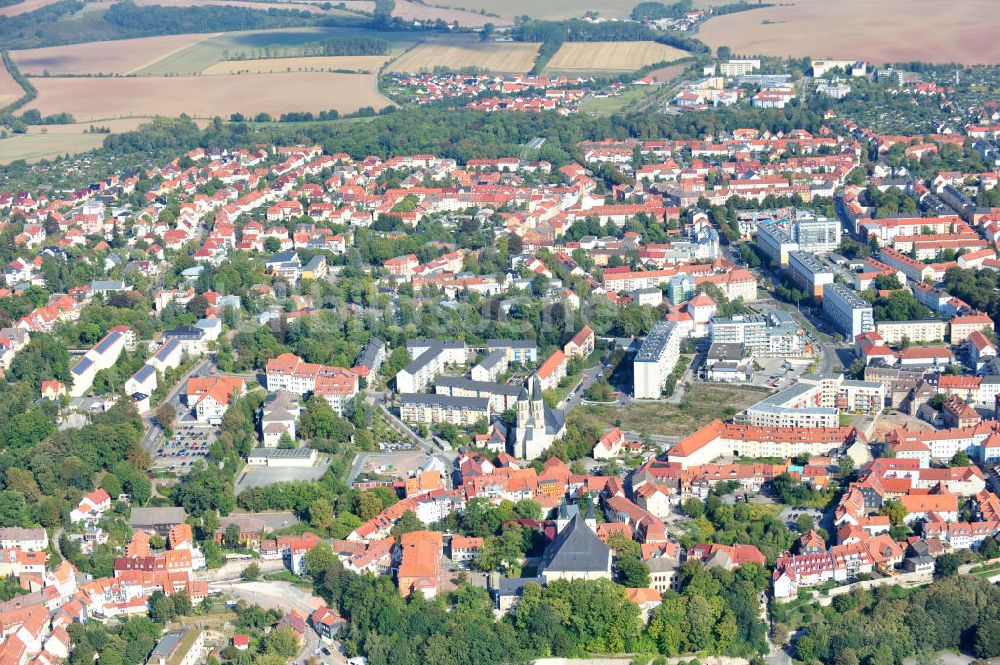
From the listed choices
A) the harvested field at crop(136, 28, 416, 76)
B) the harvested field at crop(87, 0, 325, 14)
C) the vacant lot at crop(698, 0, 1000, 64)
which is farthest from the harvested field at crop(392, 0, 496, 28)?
the vacant lot at crop(698, 0, 1000, 64)

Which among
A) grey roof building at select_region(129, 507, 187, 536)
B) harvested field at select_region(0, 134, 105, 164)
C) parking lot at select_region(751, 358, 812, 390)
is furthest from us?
harvested field at select_region(0, 134, 105, 164)

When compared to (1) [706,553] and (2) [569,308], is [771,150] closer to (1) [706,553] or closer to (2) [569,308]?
(2) [569,308]

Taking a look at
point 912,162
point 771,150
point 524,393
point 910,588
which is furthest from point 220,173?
point 910,588

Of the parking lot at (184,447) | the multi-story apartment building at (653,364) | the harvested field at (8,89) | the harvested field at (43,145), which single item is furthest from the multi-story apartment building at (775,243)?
the harvested field at (8,89)

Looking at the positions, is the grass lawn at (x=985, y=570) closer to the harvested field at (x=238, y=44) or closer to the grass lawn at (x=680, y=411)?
the grass lawn at (x=680, y=411)

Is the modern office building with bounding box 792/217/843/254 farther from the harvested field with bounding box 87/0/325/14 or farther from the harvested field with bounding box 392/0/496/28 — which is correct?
the harvested field with bounding box 87/0/325/14
